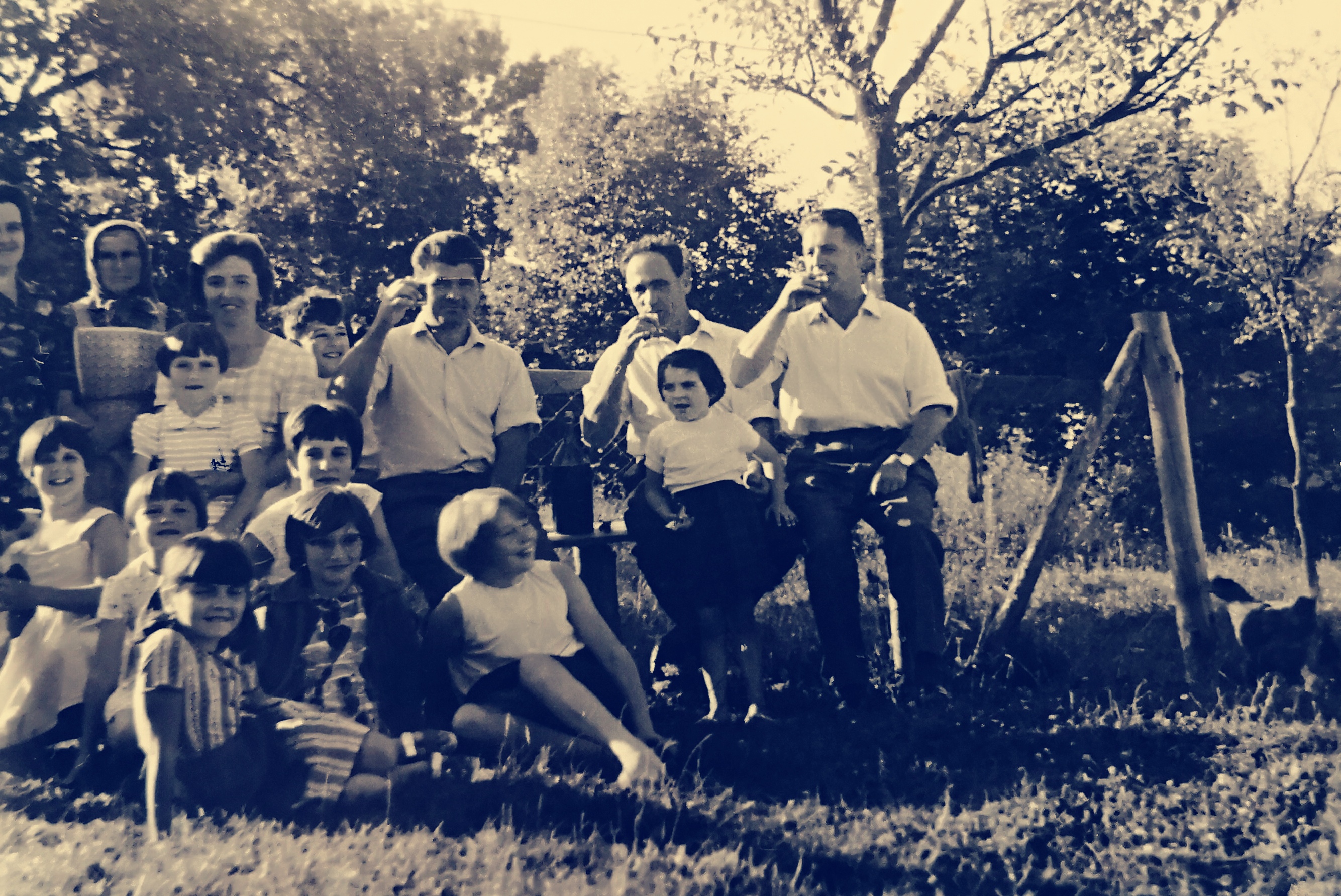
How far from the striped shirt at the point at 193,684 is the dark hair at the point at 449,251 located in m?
1.71

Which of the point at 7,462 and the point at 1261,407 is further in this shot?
the point at 1261,407

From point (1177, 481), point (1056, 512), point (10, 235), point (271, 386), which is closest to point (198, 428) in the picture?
point (271, 386)

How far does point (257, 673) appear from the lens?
3.29 m

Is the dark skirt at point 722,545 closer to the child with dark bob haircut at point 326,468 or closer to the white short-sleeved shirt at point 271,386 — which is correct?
the child with dark bob haircut at point 326,468

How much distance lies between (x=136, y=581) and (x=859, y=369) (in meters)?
2.88

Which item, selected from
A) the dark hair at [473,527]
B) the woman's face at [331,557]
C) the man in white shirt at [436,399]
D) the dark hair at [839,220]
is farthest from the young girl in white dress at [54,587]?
the dark hair at [839,220]

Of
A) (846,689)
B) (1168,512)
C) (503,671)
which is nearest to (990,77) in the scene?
(1168,512)

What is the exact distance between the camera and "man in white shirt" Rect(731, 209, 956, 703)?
13.7 feet

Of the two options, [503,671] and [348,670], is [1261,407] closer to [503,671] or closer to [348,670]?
[503,671]

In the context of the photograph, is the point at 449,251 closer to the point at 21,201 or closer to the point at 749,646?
the point at 21,201

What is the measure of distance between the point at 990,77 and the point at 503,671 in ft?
15.7

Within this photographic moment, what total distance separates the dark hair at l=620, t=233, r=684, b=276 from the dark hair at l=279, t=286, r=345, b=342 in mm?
1239

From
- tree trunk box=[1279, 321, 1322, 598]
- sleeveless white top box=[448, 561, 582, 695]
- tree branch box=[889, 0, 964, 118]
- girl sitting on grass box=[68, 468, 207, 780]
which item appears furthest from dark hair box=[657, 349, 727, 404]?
tree trunk box=[1279, 321, 1322, 598]

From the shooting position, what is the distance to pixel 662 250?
4379 mm
